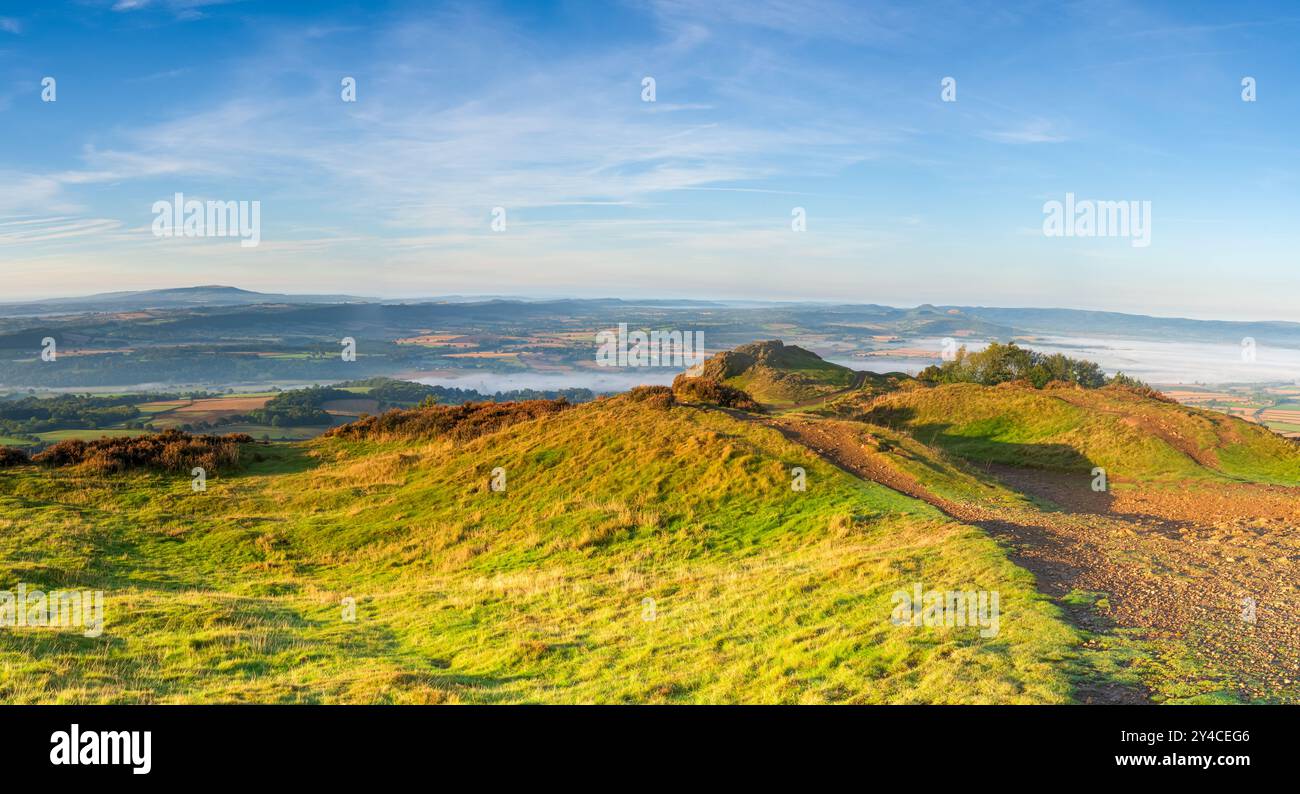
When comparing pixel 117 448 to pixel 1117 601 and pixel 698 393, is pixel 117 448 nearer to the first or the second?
pixel 698 393

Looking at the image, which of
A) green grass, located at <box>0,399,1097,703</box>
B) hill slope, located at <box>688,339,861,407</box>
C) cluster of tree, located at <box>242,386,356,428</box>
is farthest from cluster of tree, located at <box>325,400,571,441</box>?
cluster of tree, located at <box>242,386,356,428</box>

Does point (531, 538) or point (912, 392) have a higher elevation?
point (912, 392)

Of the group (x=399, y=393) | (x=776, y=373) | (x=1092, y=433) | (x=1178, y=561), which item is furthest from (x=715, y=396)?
(x=399, y=393)

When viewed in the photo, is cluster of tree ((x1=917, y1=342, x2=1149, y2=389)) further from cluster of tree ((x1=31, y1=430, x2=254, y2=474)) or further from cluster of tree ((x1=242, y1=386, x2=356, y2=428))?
cluster of tree ((x1=242, y1=386, x2=356, y2=428))

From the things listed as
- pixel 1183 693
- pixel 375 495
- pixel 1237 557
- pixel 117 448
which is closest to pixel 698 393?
pixel 375 495

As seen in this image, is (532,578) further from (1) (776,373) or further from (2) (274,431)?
(2) (274,431)

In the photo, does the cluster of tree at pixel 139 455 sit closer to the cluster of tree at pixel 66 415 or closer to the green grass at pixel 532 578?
the green grass at pixel 532 578
